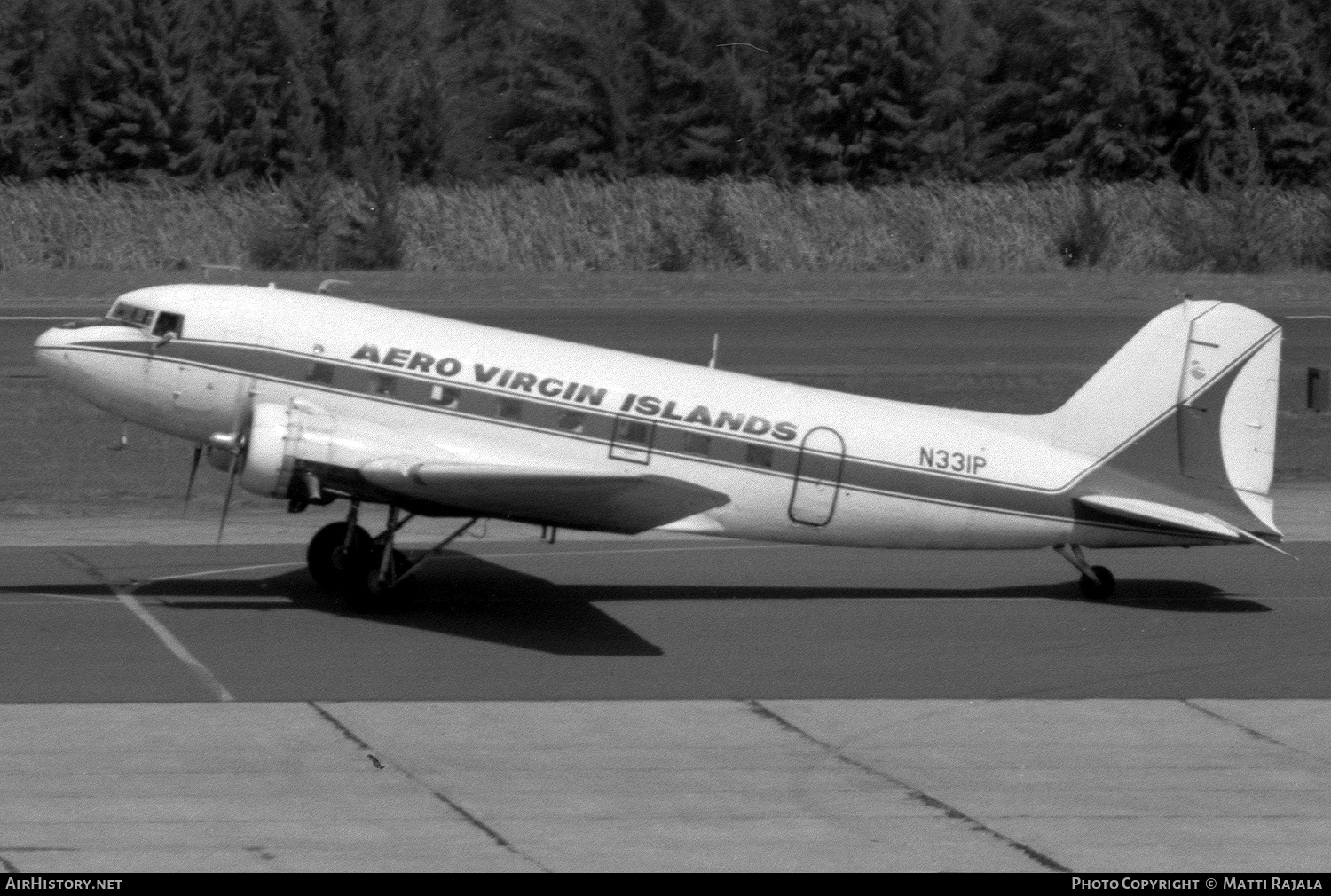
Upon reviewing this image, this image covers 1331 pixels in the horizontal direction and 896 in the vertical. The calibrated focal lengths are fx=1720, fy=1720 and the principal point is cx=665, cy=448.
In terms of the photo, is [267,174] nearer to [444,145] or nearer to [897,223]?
[444,145]

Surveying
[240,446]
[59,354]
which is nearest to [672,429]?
[240,446]

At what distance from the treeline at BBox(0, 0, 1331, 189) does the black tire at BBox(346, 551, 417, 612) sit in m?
48.1

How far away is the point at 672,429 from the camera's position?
18.4m

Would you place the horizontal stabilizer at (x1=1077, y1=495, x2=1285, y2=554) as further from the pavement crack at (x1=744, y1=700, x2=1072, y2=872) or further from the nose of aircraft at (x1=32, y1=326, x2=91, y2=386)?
the nose of aircraft at (x1=32, y1=326, x2=91, y2=386)

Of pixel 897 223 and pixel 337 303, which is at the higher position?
pixel 897 223

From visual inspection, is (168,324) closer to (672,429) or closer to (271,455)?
(271,455)

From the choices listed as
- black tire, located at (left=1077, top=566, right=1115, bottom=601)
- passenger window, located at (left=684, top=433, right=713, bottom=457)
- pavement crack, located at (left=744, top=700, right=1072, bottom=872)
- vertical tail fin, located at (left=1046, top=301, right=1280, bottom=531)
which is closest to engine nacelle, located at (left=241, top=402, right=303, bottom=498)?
passenger window, located at (left=684, top=433, right=713, bottom=457)

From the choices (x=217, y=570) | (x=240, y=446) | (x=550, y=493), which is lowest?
(x=217, y=570)

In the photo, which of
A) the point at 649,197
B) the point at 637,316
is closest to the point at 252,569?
the point at 637,316

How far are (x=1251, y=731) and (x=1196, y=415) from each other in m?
5.86

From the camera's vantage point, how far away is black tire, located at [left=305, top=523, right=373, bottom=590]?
18.3 metres

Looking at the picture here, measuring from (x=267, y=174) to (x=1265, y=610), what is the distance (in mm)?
53505

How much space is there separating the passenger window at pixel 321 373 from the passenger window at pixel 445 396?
105cm
